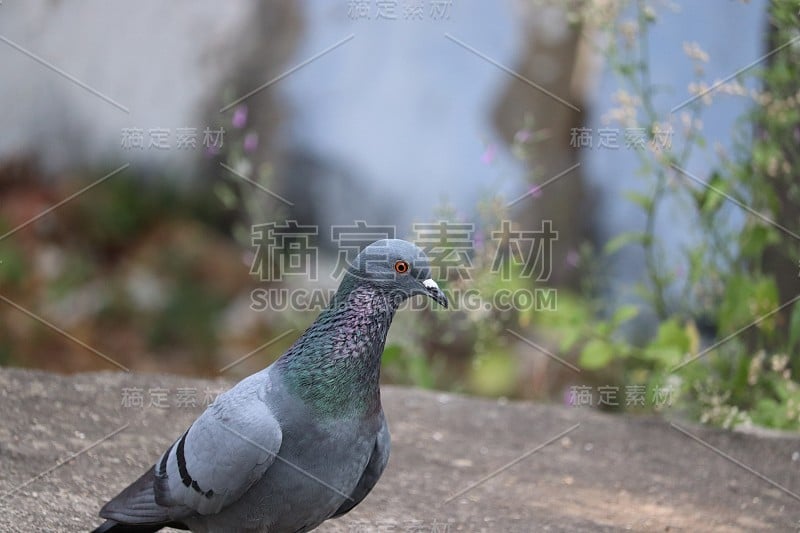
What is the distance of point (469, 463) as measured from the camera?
12.2 ft

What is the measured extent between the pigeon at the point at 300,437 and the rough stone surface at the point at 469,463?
18.0 inches

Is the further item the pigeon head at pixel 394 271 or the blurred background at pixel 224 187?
the blurred background at pixel 224 187

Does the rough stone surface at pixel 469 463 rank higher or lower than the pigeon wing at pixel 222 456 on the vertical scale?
lower

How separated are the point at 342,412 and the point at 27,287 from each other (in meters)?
5.62

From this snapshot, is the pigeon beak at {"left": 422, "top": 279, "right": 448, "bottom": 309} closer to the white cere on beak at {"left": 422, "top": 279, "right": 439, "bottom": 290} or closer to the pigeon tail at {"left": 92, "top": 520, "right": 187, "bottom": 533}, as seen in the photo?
the white cere on beak at {"left": 422, "top": 279, "right": 439, "bottom": 290}

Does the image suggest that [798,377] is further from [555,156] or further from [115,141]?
[115,141]

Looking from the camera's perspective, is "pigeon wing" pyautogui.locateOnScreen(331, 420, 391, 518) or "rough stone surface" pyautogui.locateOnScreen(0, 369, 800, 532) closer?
"pigeon wing" pyautogui.locateOnScreen(331, 420, 391, 518)

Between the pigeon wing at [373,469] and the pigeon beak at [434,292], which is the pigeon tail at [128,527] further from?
the pigeon beak at [434,292]

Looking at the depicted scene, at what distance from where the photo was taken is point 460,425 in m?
4.15

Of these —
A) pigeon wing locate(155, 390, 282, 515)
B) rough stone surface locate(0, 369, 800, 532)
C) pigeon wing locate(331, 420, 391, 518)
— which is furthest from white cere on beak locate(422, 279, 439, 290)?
rough stone surface locate(0, 369, 800, 532)

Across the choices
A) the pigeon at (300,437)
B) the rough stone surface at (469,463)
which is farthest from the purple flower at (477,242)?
the pigeon at (300,437)

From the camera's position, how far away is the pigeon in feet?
8.11

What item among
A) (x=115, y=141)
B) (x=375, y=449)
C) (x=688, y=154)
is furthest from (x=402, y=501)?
(x=115, y=141)

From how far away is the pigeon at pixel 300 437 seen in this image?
97.3 inches
